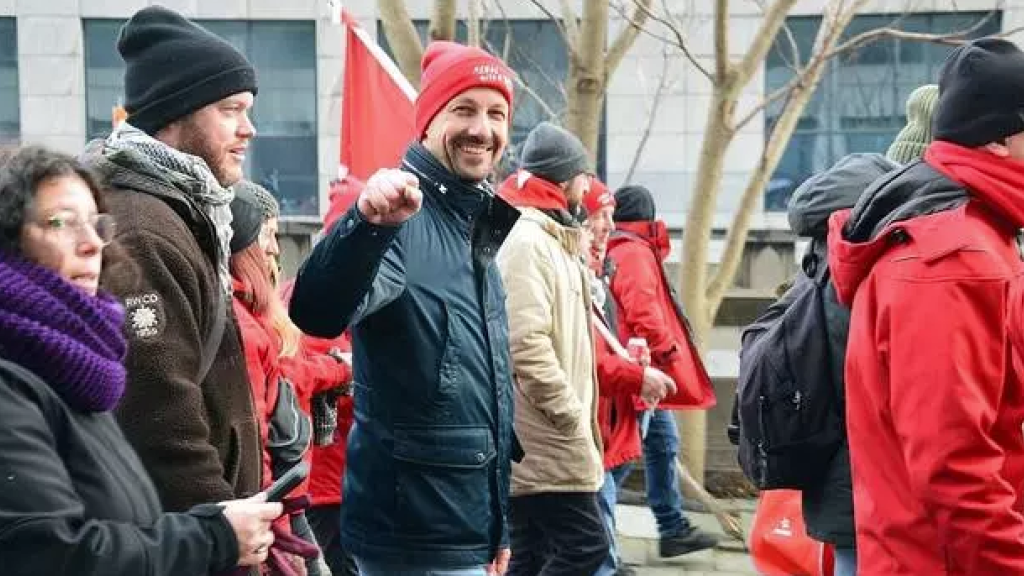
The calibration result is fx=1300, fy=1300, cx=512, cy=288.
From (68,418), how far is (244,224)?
65.6 inches

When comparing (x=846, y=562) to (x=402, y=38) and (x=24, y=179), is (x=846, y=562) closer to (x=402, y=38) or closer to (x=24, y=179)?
(x=24, y=179)

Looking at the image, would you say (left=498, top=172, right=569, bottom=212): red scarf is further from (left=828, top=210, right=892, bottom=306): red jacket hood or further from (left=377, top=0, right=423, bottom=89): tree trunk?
(left=828, top=210, right=892, bottom=306): red jacket hood

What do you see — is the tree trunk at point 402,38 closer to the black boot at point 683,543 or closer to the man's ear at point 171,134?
the black boot at point 683,543

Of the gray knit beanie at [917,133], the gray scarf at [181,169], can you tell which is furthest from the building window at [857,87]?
the gray scarf at [181,169]

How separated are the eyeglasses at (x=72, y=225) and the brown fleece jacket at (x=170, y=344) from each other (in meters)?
0.26

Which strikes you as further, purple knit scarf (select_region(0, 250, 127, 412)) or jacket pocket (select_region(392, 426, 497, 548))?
jacket pocket (select_region(392, 426, 497, 548))

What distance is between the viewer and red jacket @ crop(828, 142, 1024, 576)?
277cm

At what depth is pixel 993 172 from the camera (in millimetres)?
2967

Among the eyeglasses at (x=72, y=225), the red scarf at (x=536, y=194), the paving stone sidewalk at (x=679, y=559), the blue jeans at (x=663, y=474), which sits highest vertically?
the red scarf at (x=536, y=194)

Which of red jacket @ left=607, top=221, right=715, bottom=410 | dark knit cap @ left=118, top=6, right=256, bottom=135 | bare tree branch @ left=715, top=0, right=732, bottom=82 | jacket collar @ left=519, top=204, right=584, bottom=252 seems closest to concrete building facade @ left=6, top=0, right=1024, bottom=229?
bare tree branch @ left=715, top=0, right=732, bottom=82

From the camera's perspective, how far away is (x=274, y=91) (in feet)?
51.4

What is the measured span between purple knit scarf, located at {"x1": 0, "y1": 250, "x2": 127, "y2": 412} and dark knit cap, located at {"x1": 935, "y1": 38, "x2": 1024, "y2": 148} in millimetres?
1988

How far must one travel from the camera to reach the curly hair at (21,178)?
2186 millimetres

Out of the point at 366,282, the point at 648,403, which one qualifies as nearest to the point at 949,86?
the point at 366,282
